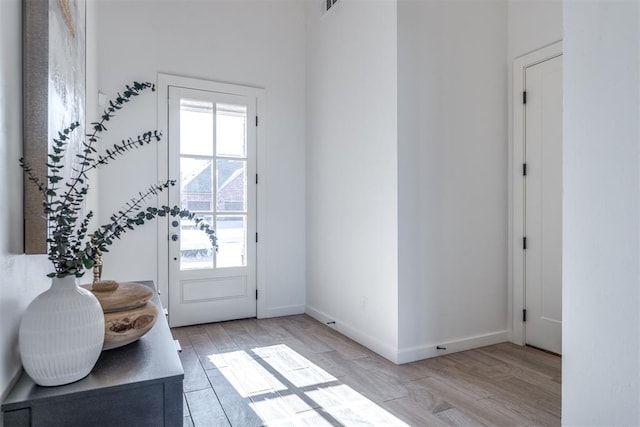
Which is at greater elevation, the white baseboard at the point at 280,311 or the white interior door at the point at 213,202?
the white interior door at the point at 213,202

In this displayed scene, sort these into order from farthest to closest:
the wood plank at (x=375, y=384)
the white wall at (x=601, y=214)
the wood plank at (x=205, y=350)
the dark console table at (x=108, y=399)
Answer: the wood plank at (x=205, y=350) → the wood plank at (x=375, y=384) → the white wall at (x=601, y=214) → the dark console table at (x=108, y=399)

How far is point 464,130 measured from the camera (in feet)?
10.5

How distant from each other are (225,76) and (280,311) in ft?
8.17

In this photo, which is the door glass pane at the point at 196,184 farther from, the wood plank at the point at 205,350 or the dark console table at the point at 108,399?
the dark console table at the point at 108,399

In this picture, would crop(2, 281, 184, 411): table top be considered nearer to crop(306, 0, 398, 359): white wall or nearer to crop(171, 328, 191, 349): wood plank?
crop(306, 0, 398, 359): white wall

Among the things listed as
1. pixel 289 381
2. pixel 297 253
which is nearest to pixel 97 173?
pixel 297 253

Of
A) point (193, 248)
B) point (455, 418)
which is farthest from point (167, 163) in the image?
point (455, 418)

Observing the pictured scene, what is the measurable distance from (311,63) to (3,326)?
3.86 meters

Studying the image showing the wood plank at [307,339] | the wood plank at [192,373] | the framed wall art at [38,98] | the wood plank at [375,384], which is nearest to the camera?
the framed wall art at [38,98]

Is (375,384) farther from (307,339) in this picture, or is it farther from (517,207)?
(517,207)

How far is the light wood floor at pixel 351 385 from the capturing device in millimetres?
2125

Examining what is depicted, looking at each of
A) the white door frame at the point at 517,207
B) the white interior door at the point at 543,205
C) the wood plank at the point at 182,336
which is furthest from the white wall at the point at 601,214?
the wood plank at the point at 182,336

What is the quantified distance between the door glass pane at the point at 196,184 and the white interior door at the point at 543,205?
2.88 metres

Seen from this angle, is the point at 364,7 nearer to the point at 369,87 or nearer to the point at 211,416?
the point at 369,87
